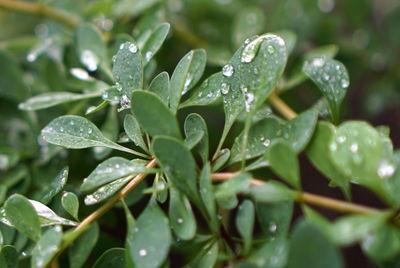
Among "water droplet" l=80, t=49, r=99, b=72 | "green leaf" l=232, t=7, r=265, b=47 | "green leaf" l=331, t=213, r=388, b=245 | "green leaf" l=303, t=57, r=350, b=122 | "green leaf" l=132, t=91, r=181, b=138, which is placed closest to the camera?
"green leaf" l=331, t=213, r=388, b=245

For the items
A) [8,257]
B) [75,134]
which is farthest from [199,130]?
[8,257]

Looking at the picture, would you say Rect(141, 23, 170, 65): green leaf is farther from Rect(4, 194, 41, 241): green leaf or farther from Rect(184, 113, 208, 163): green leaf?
Rect(4, 194, 41, 241): green leaf

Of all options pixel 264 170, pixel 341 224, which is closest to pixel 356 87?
pixel 264 170

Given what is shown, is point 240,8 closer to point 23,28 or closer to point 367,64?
point 367,64

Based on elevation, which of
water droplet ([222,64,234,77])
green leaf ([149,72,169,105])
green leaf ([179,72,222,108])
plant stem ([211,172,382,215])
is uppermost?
water droplet ([222,64,234,77])

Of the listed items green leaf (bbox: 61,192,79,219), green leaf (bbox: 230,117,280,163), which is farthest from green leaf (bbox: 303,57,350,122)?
green leaf (bbox: 61,192,79,219)

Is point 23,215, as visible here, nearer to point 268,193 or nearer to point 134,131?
point 134,131
